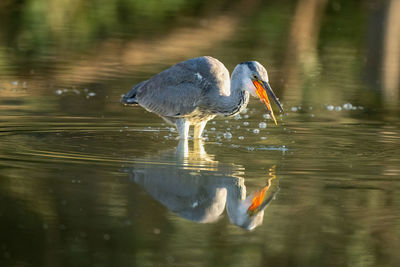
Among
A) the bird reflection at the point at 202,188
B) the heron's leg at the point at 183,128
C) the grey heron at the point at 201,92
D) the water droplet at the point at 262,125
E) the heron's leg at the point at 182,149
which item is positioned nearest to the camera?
the bird reflection at the point at 202,188

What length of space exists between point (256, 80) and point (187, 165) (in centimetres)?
161

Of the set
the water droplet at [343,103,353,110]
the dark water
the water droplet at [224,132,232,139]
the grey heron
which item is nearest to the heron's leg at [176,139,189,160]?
the dark water

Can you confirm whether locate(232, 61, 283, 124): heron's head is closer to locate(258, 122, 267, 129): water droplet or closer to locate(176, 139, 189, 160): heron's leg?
locate(176, 139, 189, 160): heron's leg

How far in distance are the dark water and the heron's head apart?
2.01 feet

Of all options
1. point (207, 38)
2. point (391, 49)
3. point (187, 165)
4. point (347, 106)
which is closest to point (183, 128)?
point (187, 165)

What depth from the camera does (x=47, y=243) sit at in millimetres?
6312

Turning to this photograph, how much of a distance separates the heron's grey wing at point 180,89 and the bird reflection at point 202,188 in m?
1.08

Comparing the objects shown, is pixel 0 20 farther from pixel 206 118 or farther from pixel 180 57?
pixel 206 118

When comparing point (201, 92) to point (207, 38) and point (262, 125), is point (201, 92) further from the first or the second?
point (207, 38)

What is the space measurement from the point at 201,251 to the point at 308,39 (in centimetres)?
1721

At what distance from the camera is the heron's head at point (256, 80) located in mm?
9922

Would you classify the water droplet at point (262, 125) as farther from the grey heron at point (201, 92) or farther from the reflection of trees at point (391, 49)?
the reflection of trees at point (391, 49)

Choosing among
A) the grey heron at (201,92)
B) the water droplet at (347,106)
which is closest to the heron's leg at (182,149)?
the grey heron at (201,92)

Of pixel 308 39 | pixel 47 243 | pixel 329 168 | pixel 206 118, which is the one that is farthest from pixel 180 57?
pixel 47 243
